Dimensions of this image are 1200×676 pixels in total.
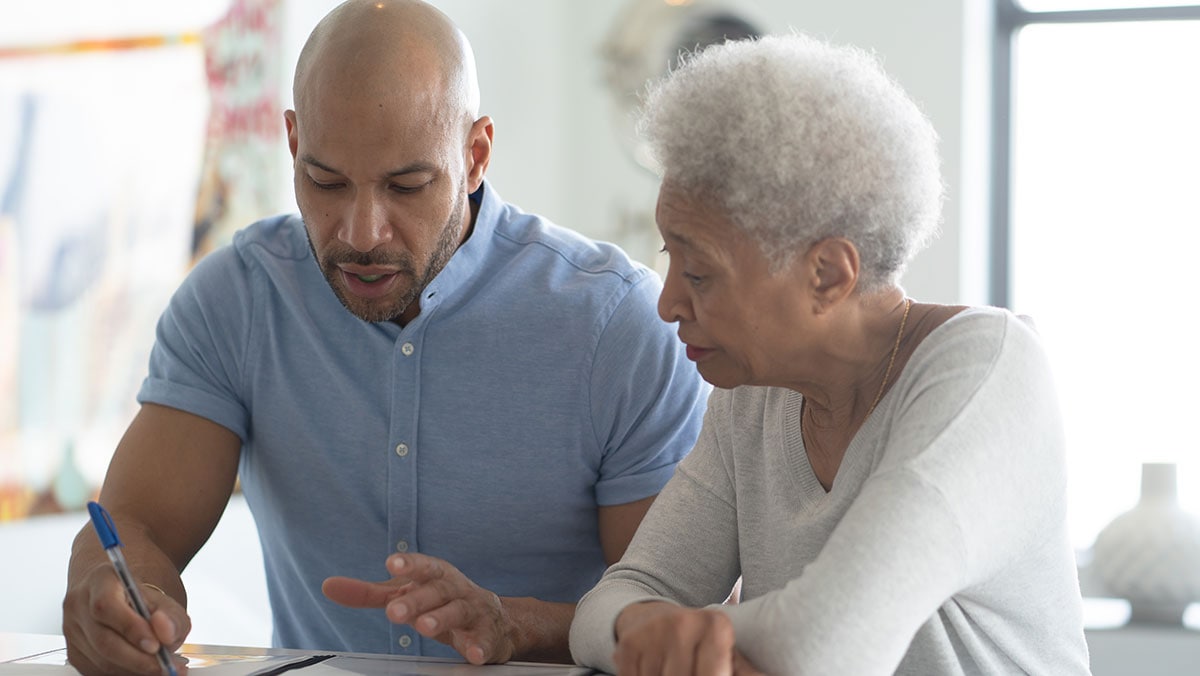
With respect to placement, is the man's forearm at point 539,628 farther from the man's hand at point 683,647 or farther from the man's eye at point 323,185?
the man's eye at point 323,185

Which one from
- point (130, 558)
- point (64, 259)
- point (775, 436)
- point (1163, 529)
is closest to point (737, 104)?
point (775, 436)

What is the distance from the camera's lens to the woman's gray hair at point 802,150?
1164mm

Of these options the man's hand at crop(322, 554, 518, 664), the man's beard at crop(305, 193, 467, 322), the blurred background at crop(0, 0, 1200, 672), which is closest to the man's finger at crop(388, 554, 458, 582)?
the man's hand at crop(322, 554, 518, 664)

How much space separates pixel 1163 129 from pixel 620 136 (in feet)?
5.03

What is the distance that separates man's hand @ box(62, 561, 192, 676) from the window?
315 cm

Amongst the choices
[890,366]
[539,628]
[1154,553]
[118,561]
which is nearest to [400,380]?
[539,628]

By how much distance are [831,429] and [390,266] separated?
531 mm

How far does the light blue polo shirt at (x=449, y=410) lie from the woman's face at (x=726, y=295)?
0.37 m

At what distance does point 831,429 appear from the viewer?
1.32 m

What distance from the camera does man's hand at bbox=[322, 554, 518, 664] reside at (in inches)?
51.1

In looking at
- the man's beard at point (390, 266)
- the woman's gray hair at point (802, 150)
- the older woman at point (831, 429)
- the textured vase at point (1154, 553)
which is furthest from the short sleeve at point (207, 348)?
the textured vase at point (1154, 553)

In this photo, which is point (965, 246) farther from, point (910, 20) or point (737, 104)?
point (737, 104)

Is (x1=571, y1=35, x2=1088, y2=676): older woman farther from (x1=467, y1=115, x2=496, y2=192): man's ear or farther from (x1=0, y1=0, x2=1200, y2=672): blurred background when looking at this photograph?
(x1=0, y1=0, x2=1200, y2=672): blurred background

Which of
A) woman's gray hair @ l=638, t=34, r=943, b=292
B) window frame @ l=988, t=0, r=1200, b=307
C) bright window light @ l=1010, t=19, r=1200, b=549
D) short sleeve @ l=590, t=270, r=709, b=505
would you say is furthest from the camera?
window frame @ l=988, t=0, r=1200, b=307
